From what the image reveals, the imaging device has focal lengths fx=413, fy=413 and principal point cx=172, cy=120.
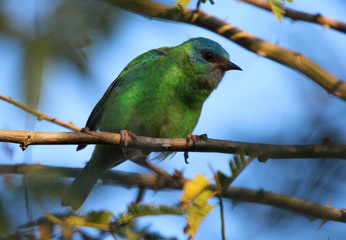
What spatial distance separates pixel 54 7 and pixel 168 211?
1.47 m

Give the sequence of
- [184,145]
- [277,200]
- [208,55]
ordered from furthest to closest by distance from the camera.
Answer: [208,55], [184,145], [277,200]

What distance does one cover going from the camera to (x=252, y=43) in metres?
4.27

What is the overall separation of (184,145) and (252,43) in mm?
1292

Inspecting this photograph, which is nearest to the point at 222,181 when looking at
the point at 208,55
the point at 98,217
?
the point at 98,217

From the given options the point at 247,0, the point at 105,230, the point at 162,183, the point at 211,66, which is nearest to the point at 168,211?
the point at 105,230

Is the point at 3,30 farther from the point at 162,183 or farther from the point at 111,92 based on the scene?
the point at 111,92

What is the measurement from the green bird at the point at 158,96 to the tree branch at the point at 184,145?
3.62 feet

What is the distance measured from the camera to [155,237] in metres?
2.23

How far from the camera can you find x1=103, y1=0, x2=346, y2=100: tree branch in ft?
10.3

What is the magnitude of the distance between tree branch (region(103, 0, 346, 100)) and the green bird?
1.00m

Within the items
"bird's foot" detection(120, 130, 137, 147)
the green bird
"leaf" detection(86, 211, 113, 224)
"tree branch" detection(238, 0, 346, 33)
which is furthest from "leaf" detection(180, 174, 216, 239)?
the green bird

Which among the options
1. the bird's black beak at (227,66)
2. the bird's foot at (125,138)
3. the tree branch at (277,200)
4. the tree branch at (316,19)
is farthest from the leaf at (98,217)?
the bird's black beak at (227,66)

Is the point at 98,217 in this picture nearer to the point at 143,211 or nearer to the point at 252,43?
the point at 143,211

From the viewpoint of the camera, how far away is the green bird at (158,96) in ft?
16.5
